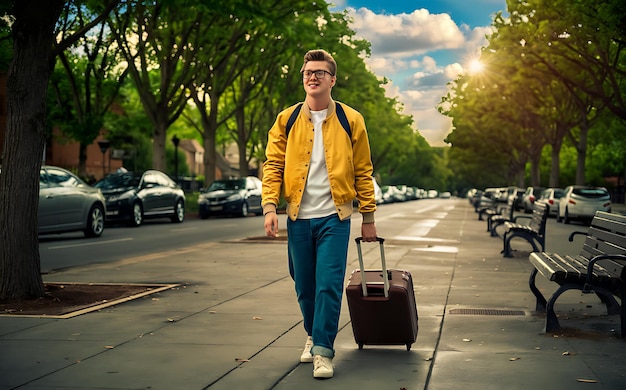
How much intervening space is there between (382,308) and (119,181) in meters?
22.2

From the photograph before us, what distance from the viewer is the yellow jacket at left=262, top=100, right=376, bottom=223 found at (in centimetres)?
605

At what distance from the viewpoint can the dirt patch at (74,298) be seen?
8680 mm

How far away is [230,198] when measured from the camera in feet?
115

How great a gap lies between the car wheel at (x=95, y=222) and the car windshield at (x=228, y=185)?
14.0m

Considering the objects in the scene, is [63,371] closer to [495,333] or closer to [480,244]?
[495,333]

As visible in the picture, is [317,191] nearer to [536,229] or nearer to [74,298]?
[74,298]

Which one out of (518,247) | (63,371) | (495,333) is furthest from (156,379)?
(518,247)

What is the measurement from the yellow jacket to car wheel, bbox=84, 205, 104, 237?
611 inches

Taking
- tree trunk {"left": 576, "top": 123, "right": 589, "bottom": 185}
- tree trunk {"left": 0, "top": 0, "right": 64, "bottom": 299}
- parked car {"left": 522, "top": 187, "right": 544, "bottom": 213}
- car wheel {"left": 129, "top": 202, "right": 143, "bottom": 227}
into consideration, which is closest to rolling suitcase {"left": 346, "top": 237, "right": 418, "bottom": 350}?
tree trunk {"left": 0, "top": 0, "right": 64, "bottom": 299}

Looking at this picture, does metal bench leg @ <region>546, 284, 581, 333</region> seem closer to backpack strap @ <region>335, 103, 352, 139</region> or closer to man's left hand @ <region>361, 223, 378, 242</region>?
man's left hand @ <region>361, 223, 378, 242</region>

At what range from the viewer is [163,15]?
96.3 feet

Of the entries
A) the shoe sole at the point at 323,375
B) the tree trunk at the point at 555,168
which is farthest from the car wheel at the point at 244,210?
the shoe sole at the point at 323,375

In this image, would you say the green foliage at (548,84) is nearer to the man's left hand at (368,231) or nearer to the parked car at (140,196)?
the parked car at (140,196)

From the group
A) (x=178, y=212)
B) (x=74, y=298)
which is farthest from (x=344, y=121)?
(x=178, y=212)
